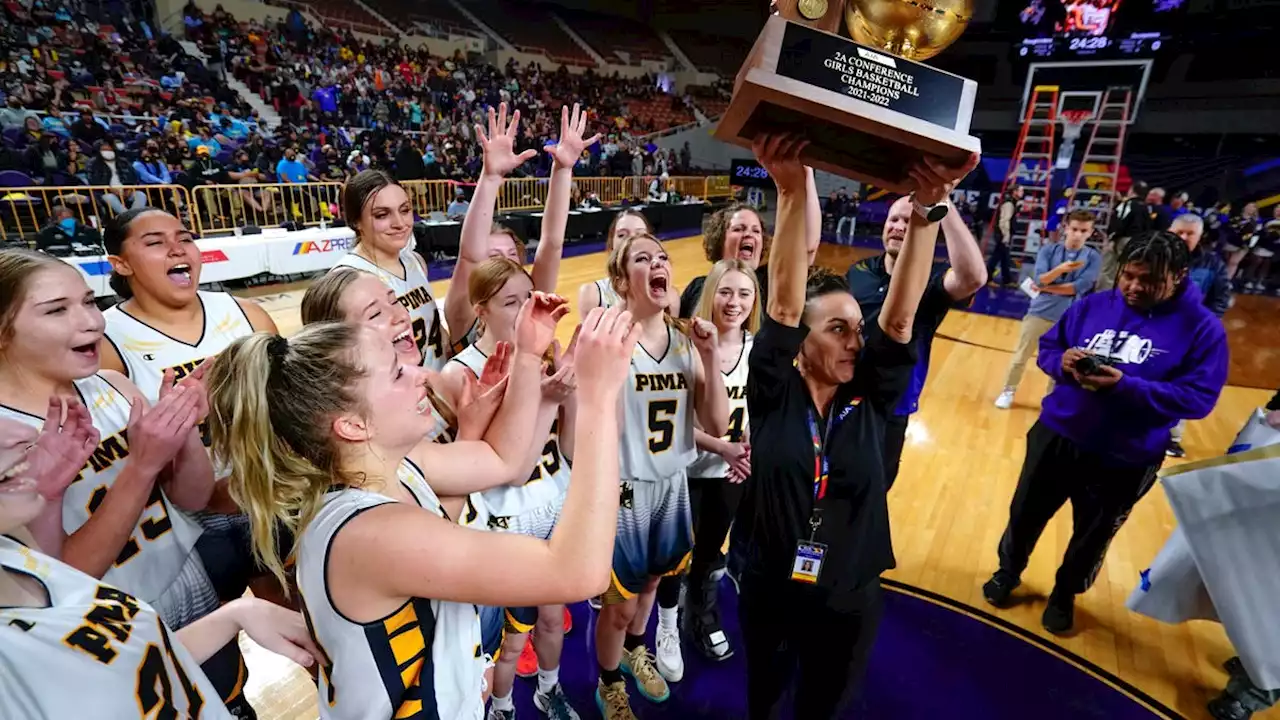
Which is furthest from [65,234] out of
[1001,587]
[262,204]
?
[1001,587]

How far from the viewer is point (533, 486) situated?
6.80ft

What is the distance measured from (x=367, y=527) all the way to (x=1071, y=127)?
1396 cm

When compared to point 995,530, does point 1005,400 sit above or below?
above

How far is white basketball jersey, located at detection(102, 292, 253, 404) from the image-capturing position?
1982 millimetres

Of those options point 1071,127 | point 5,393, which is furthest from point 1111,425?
point 1071,127

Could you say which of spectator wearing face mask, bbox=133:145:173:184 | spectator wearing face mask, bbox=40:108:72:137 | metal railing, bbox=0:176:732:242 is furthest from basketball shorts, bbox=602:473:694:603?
spectator wearing face mask, bbox=40:108:72:137

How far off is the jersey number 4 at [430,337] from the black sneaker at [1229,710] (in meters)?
3.44

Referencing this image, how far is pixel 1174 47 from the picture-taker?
13.0 m

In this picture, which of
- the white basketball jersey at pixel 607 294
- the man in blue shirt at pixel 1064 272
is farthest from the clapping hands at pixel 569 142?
the man in blue shirt at pixel 1064 272

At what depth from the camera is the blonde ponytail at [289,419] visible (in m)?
1.20

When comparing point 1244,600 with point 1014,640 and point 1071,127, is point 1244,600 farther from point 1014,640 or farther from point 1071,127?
point 1071,127

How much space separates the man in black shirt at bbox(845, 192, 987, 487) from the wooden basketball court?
0.87 m

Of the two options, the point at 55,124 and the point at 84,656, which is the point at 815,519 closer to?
the point at 84,656

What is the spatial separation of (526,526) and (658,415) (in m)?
0.58
